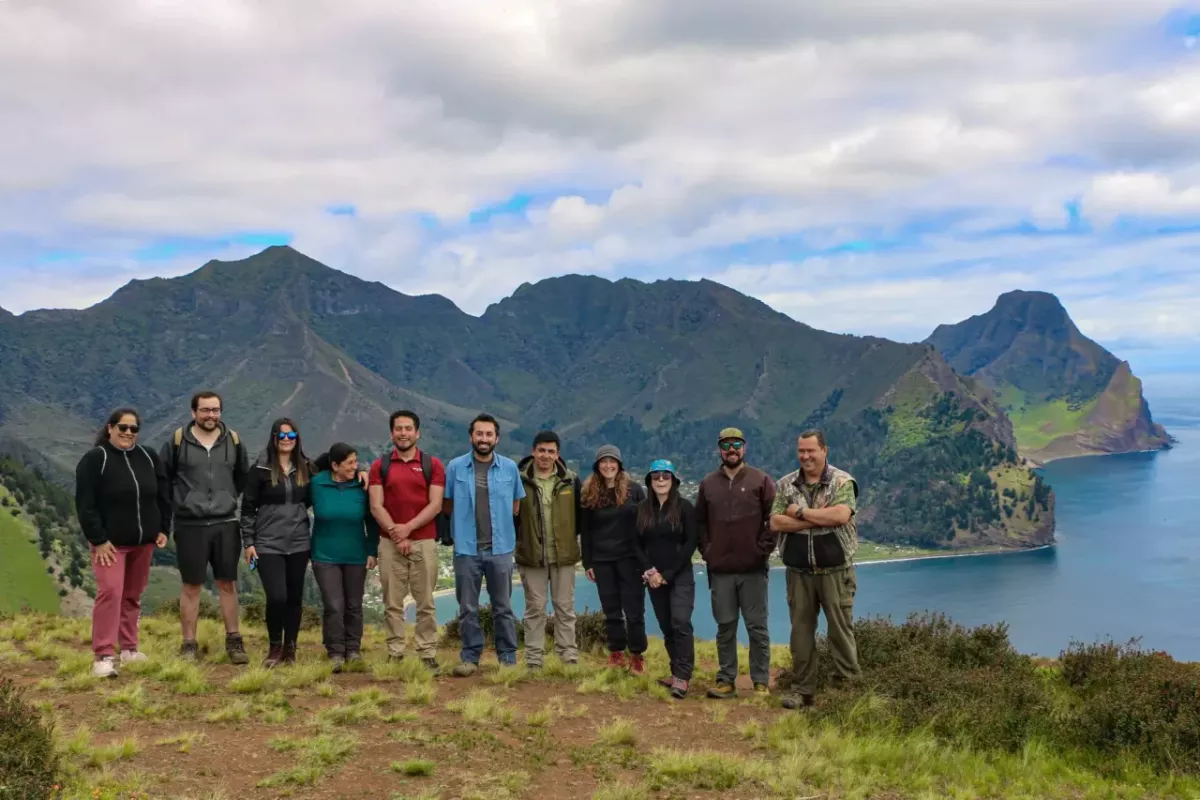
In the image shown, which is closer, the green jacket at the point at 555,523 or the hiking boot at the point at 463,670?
the hiking boot at the point at 463,670

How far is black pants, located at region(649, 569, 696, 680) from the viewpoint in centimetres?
934

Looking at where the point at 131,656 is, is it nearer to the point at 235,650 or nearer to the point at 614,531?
the point at 235,650

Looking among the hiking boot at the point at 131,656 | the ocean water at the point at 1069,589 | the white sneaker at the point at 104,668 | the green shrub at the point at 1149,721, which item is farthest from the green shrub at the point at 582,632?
the ocean water at the point at 1069,589

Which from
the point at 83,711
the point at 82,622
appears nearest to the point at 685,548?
the point at 83,711

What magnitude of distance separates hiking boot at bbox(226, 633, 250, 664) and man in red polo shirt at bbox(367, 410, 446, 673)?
69.3 inches

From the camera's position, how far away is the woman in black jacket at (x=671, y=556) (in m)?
9.30

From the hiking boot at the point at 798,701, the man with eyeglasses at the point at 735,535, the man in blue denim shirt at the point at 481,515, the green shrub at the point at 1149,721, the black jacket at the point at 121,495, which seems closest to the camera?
the green shrub at the point at 1149,721

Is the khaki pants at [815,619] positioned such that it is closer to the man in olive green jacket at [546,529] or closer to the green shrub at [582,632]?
the man in olive green jacket at [546,529]

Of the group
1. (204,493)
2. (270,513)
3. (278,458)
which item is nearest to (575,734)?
(270,513)

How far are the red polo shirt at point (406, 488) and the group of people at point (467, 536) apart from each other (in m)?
0.02

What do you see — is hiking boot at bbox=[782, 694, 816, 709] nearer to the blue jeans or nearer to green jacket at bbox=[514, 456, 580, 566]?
green jacket at bbox=[514, 456, 580, 566]

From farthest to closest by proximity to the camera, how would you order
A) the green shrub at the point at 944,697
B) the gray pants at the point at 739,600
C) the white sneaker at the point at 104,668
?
the gray pants at the point at 739,600 → the white sneaker at the point at 104,668 → the green shrub at the point at 944,697

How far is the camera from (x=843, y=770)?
677 cm

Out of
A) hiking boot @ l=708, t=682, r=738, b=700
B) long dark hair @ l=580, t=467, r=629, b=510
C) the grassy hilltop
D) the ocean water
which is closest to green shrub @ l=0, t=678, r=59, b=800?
the grassy hilltop
